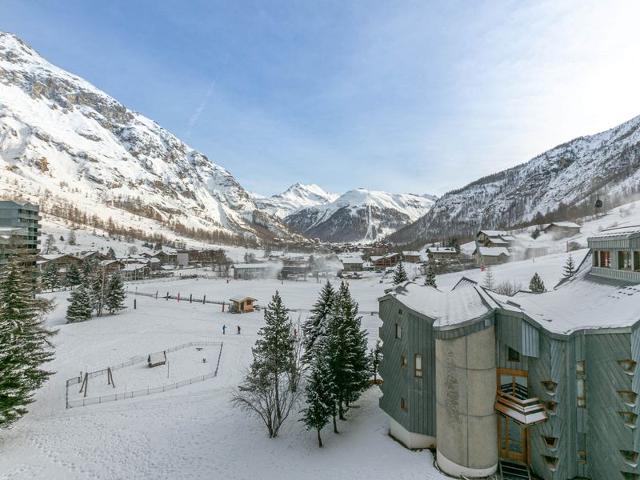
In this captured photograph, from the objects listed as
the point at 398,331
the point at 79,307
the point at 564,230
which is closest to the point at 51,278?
the point at 79,307

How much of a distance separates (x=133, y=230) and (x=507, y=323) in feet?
717

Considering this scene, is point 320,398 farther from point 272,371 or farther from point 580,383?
point 580,383

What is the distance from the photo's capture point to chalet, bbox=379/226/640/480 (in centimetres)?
1328

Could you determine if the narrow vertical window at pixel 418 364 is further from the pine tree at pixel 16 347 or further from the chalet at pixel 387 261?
the chalet at pixel 387 261

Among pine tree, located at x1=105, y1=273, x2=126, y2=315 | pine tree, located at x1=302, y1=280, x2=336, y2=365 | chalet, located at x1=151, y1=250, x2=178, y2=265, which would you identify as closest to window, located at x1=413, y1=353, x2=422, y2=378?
pine tree, located at x1=302, y1=280, x2=336, y2=365

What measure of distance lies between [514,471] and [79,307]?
5413 centimetres

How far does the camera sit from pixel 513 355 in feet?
50.4

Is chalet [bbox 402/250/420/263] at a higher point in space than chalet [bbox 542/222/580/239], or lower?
lower

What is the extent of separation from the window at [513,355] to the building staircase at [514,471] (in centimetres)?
453

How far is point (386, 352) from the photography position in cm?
2086

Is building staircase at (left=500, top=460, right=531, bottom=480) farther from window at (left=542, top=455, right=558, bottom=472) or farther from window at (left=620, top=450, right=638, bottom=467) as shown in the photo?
window at (left=620, top=450, right=638, bottom=467)

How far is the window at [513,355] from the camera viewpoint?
15.3m

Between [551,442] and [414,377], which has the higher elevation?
[414,377]

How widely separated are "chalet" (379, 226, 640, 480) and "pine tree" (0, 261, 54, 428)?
23089 millimetres
